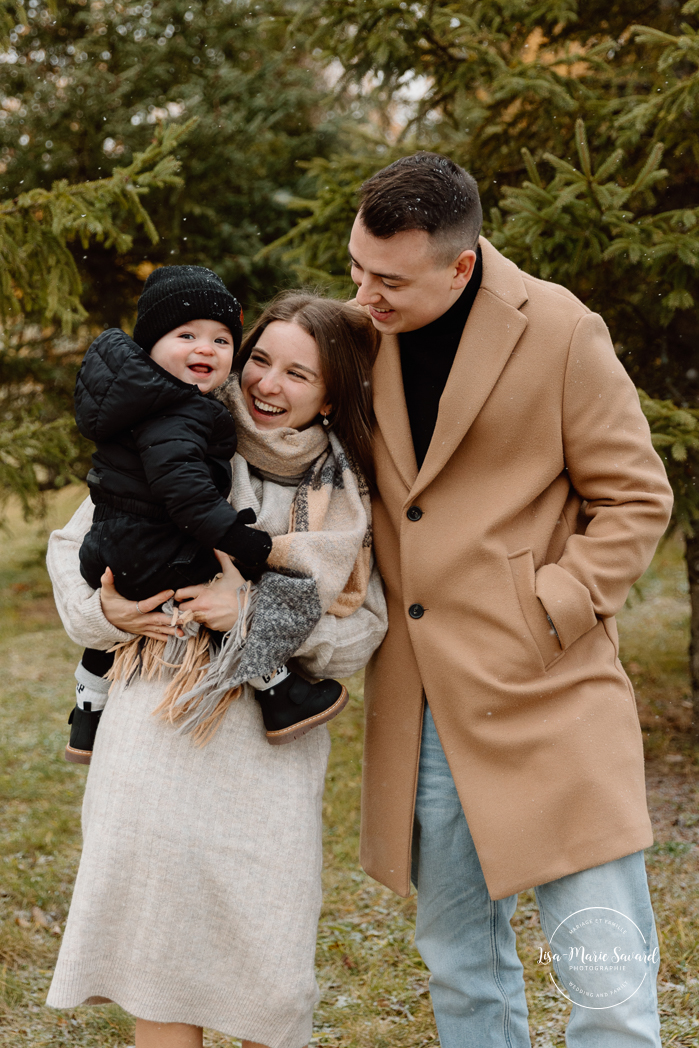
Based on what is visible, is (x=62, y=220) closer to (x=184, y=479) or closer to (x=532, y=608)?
(x=184, y=479)

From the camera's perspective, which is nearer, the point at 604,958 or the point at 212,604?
the point at 604,958

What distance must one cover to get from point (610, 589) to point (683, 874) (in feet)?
7.97

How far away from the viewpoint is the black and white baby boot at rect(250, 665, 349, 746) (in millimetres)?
2209

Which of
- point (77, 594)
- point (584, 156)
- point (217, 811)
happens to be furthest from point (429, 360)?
point (584, 156)

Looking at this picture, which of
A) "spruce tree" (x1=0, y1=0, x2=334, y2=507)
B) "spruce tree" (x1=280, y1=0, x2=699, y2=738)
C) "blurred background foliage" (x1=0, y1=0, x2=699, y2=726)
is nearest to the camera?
"spruce tree" (x1=280, y1=0, x2=699, y2=738)

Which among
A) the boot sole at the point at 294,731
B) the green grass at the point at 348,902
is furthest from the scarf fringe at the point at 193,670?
the green grass at the point at 348,902

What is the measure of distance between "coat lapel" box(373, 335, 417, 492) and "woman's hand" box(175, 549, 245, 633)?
1.75 feet

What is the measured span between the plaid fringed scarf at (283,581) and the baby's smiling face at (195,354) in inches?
5.0

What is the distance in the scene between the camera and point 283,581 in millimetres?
2180

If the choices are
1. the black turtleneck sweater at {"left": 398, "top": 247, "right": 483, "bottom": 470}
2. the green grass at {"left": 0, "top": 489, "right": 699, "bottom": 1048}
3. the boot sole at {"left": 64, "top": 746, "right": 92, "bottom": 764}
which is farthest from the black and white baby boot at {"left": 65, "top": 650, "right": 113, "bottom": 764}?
the green grass at {"left": 0, "top": 489, "right": 699, "bottom": 1048}

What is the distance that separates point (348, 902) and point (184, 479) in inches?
107

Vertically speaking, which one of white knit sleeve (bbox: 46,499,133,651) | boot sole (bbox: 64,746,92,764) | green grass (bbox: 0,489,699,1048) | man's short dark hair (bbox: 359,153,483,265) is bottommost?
green grass (bbox: 0,489,699,1048)

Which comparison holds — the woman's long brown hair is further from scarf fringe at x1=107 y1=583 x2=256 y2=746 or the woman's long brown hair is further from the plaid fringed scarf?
scarf fringe at x1=107 y1=583 x2=256 y2=746

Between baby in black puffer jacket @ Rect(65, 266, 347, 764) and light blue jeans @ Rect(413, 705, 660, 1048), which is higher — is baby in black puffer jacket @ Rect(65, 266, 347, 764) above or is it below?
above
